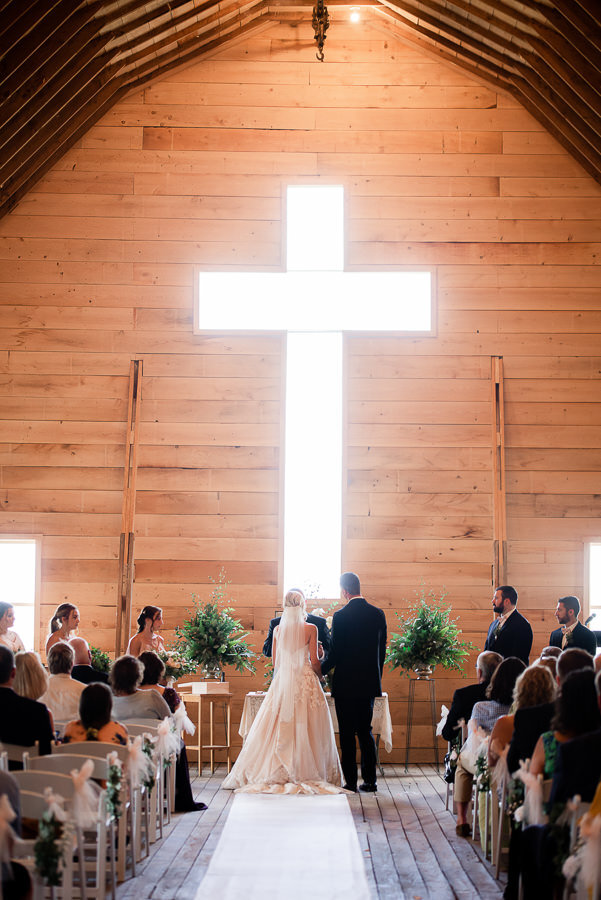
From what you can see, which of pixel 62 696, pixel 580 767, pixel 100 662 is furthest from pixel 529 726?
pixel 100 662

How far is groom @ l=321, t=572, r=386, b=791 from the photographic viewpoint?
7492 mm

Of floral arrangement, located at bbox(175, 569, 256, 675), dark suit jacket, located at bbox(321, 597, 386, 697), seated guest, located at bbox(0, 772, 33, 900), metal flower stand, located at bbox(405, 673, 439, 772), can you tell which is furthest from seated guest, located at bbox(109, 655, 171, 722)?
metal flower stand, located at bbox(405, 673, 439, 772)

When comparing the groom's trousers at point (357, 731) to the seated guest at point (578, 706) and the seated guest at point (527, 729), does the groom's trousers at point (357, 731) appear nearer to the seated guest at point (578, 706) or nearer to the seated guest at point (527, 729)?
the seated guest at point (527, 729)

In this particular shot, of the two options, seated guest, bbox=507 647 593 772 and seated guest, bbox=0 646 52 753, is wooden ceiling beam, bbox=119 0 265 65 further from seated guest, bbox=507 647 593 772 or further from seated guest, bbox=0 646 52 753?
seated guest, bbox=507 647 593 772

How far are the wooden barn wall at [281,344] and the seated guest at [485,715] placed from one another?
3030 mm

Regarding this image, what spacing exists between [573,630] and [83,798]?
15.8 ft

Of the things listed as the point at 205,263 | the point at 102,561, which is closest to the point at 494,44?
the point at 205,263

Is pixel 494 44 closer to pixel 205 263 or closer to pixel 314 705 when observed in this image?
pixel 205 263

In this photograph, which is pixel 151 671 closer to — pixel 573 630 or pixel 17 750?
pixel 17 750

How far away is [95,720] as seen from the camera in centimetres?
484

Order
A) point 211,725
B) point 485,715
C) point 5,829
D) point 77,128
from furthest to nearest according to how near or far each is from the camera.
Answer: point 77,128
point 211,725
point 485,715
point 5,829

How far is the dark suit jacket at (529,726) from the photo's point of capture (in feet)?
14.9

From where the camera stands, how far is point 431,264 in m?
9.71

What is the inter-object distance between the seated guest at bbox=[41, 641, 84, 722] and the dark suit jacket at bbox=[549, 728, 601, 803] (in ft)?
10.8
